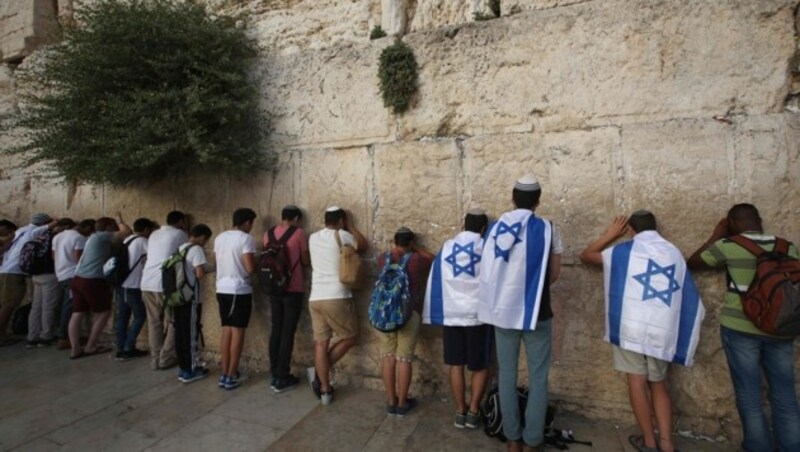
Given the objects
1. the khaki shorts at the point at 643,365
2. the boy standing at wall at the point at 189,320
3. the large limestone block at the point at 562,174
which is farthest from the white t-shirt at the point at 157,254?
the khaki shorts at the point at 643,365

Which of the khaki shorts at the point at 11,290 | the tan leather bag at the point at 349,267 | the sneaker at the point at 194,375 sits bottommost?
the sneaker at the point at 194,375

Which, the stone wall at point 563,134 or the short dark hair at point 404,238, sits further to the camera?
the short dark hair at point 404,238

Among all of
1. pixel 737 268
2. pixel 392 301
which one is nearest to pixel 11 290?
pixel 392 301

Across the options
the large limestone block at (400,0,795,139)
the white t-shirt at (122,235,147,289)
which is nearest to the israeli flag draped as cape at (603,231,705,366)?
the large limestone block at (400,0,795,139)

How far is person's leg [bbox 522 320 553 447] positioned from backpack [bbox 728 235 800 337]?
119 centimetres

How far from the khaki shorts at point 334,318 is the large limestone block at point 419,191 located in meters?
0.66

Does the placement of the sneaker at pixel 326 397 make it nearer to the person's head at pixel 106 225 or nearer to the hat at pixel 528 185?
the hat at pixel 528 185

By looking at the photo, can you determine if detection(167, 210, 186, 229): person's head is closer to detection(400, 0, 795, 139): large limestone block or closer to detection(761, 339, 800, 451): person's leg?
detection(400, 0, 795, 139): large limestone block

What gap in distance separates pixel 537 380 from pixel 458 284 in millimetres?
Result: 840

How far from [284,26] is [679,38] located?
12.4 ft

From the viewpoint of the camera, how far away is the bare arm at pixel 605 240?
2943mm

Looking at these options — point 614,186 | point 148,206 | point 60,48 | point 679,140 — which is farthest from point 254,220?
point 679,140

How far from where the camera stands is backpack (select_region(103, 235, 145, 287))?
450 cm

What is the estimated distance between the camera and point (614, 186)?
3053 millimetres
